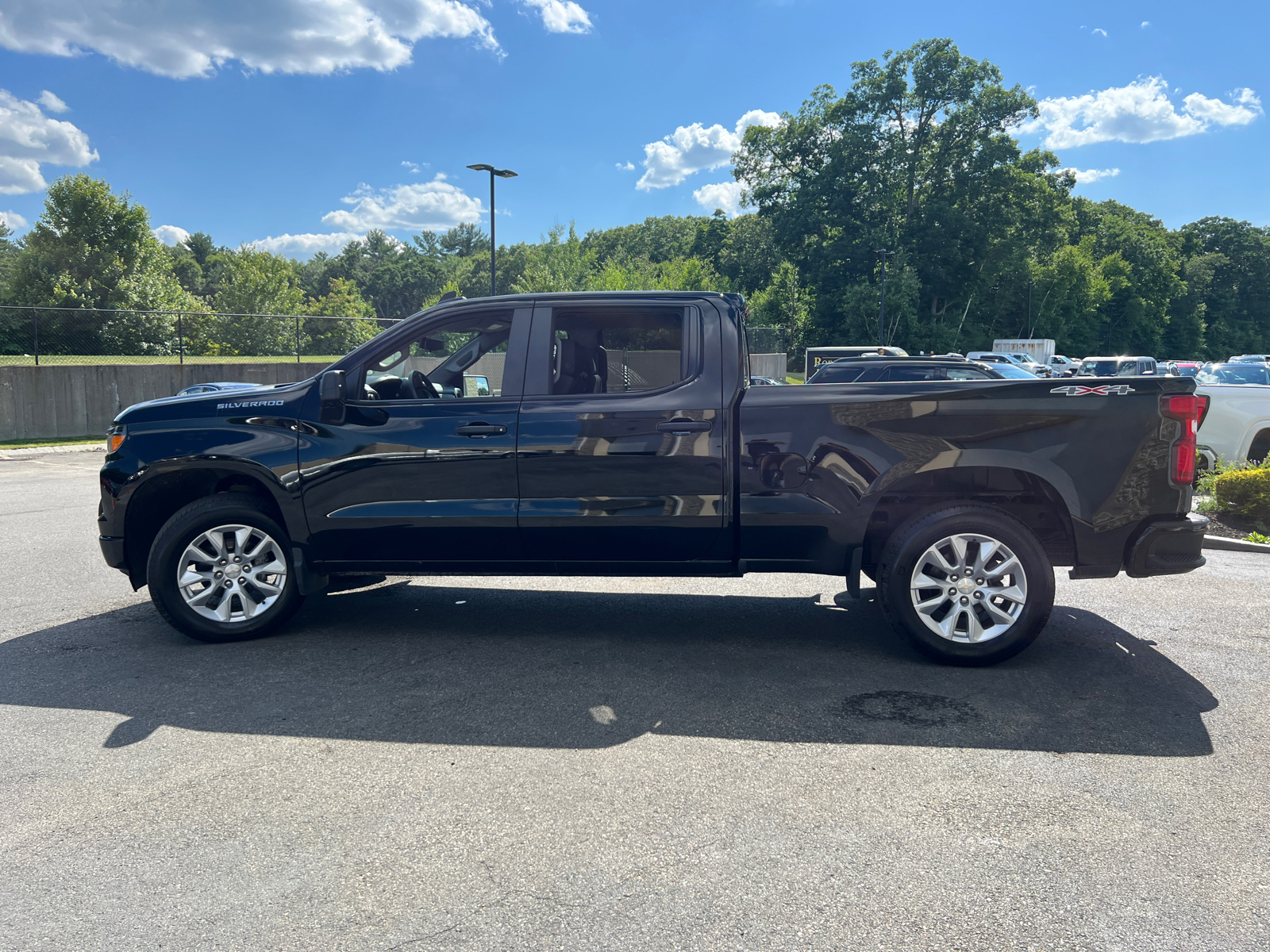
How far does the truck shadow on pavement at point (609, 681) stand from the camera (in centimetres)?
402

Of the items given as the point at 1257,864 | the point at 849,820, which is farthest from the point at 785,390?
the point at 1257,864

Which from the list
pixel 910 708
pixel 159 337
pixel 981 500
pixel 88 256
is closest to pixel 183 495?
pixel 910 708

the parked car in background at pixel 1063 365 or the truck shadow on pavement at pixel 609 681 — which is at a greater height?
the parked car in background at pixel 1063 365

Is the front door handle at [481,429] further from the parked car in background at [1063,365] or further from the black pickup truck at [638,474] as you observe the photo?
the parked car in background at [1063,365]

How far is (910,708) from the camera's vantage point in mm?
4285

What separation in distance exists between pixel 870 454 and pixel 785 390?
23.0 inches

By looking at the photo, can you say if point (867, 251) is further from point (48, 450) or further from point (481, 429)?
point (481, 429)

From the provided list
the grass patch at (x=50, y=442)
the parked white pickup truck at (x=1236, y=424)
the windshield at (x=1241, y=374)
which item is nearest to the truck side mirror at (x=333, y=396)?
the parked white pickup truck at (x=1236, y=424)

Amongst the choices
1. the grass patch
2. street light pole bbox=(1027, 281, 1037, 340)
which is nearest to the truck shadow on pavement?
the grass patch

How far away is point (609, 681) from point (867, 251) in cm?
6536

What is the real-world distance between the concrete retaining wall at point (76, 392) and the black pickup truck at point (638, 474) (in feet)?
49.5

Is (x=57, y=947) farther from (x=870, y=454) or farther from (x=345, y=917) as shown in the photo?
(x=870, y=454)

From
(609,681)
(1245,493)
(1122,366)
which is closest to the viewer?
(609,681)

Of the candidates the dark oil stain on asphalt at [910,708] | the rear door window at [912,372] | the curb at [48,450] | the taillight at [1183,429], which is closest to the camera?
the dark oil stain on asphalt at [910,708]
